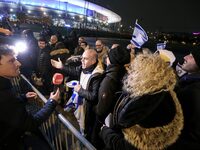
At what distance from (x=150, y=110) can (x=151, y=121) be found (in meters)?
0.11

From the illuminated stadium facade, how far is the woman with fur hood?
258ft

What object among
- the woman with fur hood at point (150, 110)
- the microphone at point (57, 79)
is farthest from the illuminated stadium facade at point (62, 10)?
the woman with fur hood at point (150, 110)

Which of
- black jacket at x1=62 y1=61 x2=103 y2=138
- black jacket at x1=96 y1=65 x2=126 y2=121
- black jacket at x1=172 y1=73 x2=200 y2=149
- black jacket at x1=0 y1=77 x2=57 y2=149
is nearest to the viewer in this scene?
black jacket at x1=172 y1=73 x2=200 y2=149

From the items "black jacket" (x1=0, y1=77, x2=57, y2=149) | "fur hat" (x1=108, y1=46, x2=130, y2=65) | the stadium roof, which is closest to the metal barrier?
"black jacket" (x1=0, y1=77, x2=57, y2=149)

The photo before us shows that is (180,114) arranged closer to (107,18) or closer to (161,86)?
(161,86)

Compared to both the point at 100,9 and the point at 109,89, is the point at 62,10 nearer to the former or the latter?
the point at 100,9

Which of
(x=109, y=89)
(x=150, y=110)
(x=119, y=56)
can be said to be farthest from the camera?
(x=119, y=56)

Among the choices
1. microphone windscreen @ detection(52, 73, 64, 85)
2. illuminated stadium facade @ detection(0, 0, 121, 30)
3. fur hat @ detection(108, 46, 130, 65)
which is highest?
fur hat @ detection(108, 46, 130, 65)

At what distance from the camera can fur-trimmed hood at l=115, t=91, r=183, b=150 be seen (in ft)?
6.66

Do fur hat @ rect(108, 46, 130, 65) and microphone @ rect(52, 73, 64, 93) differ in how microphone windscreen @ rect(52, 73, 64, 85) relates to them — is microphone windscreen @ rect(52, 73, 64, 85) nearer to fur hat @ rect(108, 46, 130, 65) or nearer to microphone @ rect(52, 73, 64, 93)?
microphone @ rect(52, 73, 64, 93)

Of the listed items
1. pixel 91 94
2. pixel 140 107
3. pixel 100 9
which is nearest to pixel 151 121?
pixel 140 107

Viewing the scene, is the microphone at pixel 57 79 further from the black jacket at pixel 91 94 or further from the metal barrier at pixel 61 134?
the black jacket at pixel 91 94

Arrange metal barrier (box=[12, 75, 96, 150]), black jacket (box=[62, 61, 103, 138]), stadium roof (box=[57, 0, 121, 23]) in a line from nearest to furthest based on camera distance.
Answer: metal barrier (box=[12, 75, 96, 150])
black jacket (box=[62, 61, 103, 138])
stadium roof (box=[57, 0, 121, 23])

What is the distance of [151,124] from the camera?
81.0 inches
